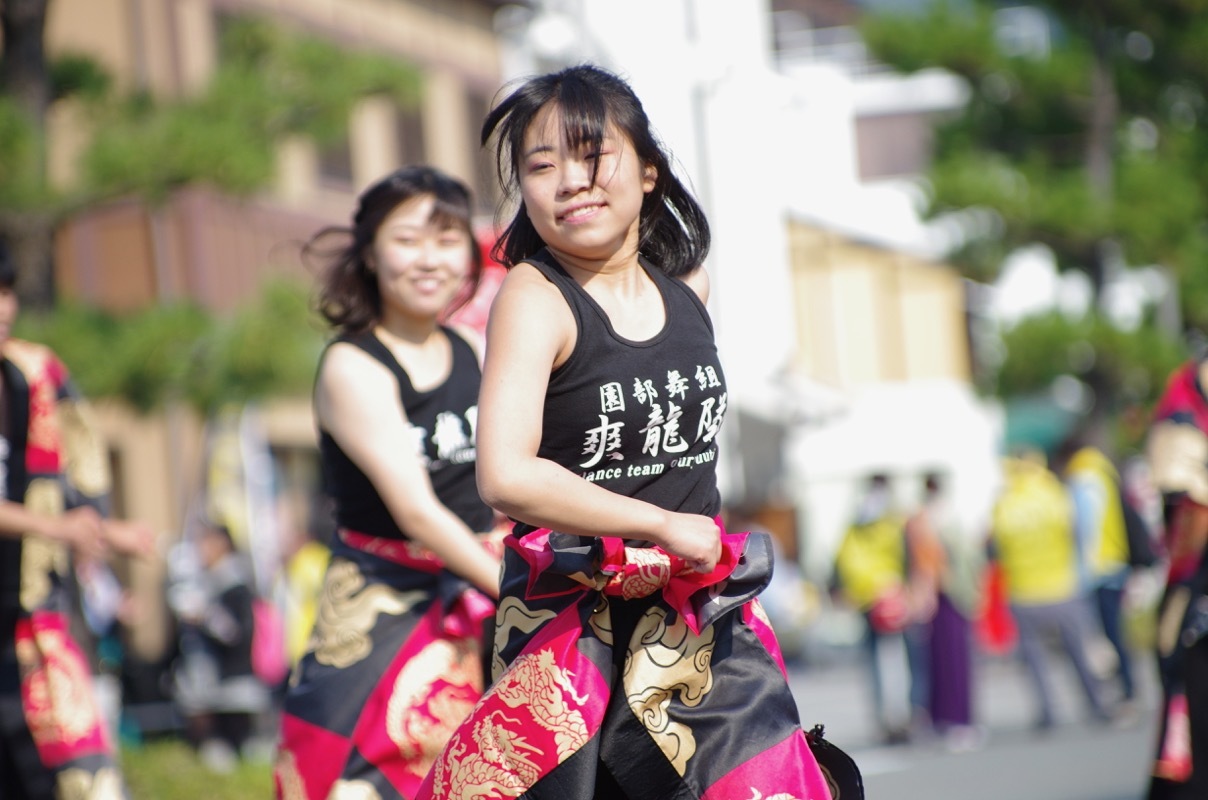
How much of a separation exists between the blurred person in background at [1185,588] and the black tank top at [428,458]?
1.78 meters

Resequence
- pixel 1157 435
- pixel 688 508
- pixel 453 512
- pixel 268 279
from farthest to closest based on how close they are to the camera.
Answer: pixel 268 279 < pixel 1157 435 < pixel 453 512 < pixel 688 508

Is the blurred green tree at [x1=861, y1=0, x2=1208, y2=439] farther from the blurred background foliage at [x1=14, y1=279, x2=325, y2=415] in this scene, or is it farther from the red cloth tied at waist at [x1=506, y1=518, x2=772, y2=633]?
the red cloth tied at waist at [x1=506, y1=518, x2=772, y2=633]

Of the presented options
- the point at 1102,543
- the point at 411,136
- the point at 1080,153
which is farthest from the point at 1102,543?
the point at 411,136

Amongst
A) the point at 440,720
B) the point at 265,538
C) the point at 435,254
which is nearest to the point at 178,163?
the point at 435,254

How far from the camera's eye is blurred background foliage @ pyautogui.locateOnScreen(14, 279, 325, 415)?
309 inches

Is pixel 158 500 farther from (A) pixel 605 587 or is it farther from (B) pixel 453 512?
(A) pixel 605 587

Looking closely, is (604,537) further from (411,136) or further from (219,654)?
(411,136)

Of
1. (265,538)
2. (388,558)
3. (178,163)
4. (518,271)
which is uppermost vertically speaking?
(178,163)

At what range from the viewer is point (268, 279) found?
27.9ft

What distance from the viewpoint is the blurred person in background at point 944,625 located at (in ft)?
35.6

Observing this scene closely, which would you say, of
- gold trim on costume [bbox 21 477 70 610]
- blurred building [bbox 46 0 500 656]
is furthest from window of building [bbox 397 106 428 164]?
gold trim on costume [bbox 21 477 70 610]

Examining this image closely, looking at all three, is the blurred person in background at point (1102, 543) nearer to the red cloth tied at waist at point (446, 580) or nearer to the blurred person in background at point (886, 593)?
the blurred person in background at point (886, 593)

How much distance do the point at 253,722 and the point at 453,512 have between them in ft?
28.7

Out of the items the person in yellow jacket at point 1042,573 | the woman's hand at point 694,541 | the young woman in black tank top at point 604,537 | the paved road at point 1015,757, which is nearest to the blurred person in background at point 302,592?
the paved road at point 1015,757
